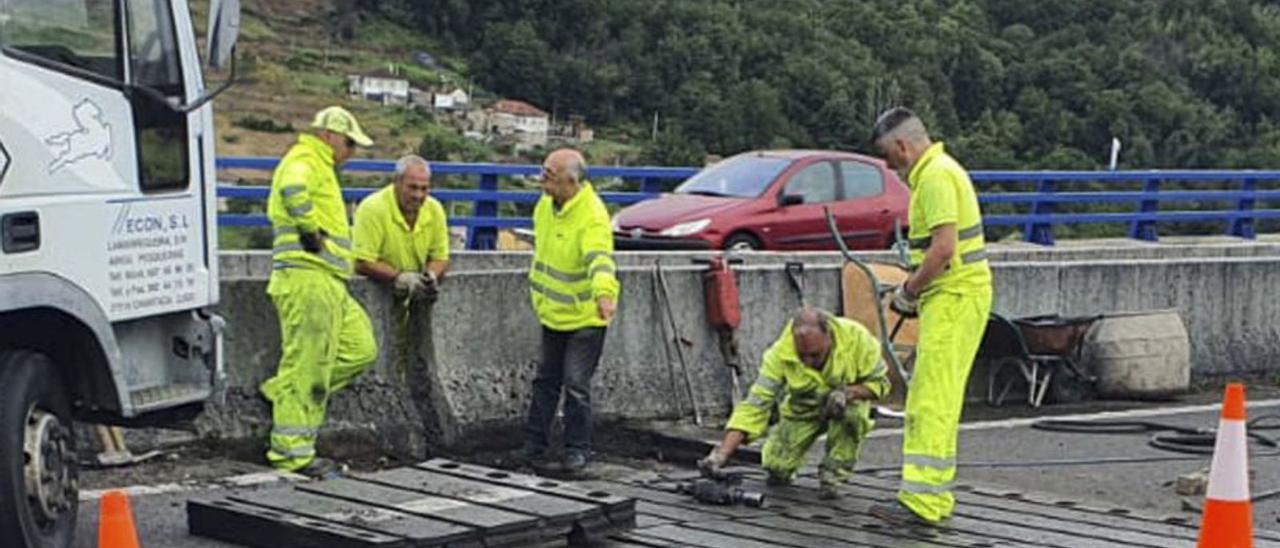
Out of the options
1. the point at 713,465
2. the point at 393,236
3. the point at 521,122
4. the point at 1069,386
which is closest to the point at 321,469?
the point at 393,236

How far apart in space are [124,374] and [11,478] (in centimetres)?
109

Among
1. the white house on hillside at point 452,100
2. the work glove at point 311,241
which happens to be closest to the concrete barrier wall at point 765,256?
the work glove at point 311,241

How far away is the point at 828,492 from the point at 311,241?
2.83 m

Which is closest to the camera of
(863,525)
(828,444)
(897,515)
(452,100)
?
(863,525)

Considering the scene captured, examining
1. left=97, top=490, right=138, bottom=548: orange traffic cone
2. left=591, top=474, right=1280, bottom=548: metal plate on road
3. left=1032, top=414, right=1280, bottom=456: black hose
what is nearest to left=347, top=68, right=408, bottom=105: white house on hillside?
left=1032, top=414, right=1280, bottom=456: black hose

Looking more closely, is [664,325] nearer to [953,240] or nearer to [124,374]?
[953,240]

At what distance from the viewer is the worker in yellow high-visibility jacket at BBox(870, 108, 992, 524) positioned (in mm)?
8844

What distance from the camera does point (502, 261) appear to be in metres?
17.1

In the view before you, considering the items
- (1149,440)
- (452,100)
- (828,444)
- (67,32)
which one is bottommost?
(1149,440)

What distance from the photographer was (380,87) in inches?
1401

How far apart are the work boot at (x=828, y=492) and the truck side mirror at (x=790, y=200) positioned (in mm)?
10158

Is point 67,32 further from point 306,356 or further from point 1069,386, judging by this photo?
point 1069,386

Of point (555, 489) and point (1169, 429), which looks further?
point (1169, 429)

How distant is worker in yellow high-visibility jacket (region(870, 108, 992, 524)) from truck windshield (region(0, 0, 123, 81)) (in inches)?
133
